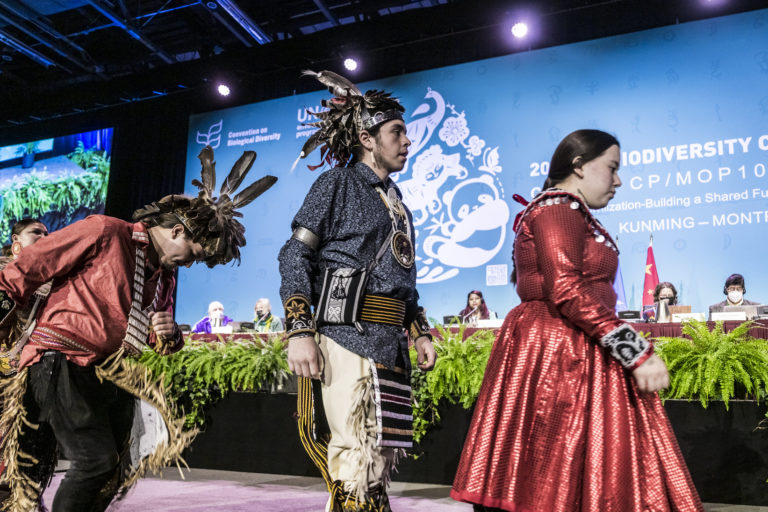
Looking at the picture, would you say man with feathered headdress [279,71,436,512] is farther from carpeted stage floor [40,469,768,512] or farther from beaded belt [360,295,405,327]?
carpeted stage floor [40,469,768,512]

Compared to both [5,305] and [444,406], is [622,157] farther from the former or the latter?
[5,305]

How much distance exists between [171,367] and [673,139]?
19.8 ft

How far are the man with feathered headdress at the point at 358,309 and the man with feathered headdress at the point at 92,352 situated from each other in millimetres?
541

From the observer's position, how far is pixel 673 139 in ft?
24.8

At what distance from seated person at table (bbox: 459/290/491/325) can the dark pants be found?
5.63 metres

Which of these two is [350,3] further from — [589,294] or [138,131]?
[589,294]

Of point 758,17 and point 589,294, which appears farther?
point 758,17

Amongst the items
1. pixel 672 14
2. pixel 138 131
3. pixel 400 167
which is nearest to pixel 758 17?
pixel 672 14

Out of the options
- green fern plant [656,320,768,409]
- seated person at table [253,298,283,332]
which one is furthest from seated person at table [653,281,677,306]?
seated person at table [253,298,283,332]

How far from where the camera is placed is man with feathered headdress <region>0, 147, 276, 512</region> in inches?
78.7

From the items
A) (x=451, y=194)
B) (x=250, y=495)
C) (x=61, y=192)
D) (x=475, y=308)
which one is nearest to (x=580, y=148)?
(x=250, y=495)

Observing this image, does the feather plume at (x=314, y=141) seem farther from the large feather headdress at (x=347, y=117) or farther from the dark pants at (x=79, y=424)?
the dark pants at (x=79, y=424)

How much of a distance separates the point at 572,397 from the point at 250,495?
2530 mm

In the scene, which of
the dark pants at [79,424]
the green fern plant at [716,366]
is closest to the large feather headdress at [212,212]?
the dark pants at [79,424]
